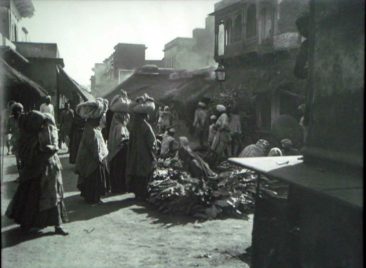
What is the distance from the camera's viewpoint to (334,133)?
153 inches

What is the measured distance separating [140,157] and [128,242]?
8.61 feet

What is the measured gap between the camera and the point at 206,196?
7.11 metres

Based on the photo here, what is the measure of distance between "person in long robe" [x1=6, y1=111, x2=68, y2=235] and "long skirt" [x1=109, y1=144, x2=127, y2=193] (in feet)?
9.18

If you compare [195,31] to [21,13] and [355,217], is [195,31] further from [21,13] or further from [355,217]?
[355,217]

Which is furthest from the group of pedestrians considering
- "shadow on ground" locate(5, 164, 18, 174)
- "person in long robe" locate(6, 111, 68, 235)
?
"person in long robe" locate(6, 111, 68, 235)

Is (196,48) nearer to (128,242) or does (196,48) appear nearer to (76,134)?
(76,134)

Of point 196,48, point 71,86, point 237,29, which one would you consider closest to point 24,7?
point 71,86

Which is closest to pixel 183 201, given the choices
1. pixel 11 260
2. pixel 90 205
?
pixel 90 205

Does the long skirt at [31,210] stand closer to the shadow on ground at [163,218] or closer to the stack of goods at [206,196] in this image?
the shadow on ground at [163,218]

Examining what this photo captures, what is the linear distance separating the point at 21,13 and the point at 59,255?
76.5ft

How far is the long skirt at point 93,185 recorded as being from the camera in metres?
7.39

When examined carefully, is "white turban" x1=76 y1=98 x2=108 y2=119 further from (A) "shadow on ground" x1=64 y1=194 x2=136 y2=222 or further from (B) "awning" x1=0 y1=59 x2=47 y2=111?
(B) "awning" x1=0 y1=59 x2=47 y2=111

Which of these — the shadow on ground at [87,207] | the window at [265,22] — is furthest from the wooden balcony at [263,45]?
the shadow on ground at [87,207]

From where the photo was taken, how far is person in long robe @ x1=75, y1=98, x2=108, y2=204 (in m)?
7.34
